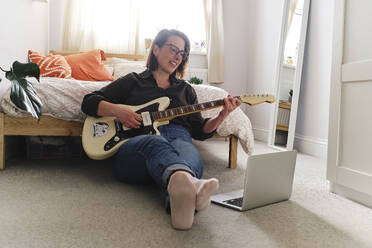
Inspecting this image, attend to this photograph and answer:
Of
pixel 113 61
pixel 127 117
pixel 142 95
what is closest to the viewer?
pixel 127 117

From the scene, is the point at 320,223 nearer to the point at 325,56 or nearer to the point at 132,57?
the point at 325,56

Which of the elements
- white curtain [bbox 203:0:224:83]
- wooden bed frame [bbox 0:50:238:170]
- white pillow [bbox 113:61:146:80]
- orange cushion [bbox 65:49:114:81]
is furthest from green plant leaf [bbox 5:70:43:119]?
white curtain [bbox 203:0:224:83]

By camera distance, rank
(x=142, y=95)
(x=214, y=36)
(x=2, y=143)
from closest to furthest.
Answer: (x=142, y=95) → (x=2, y=143) → (x=214, y=36)

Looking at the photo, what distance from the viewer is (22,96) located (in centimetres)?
77

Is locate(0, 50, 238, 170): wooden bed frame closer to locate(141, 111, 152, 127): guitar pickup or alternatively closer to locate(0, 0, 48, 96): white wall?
locate(0, 0, 48, 96): white wall

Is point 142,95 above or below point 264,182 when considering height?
above

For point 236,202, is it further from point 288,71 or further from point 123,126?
point 288,71

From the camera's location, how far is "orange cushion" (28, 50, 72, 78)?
242cm

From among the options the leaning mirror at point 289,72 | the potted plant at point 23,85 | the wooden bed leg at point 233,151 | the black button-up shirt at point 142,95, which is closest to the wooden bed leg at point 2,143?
the black button-up shirt at point 142,95

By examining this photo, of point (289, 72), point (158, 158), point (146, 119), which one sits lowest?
point (158, 158)

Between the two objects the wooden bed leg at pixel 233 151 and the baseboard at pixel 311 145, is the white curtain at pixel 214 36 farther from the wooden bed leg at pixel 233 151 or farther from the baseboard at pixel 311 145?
the wooden bed leg at pixel 233 151

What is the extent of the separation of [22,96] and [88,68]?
2044 mm

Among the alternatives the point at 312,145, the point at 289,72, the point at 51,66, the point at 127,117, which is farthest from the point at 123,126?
the point at 289,72

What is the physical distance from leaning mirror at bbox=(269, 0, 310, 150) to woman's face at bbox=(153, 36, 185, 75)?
63.3 inches
